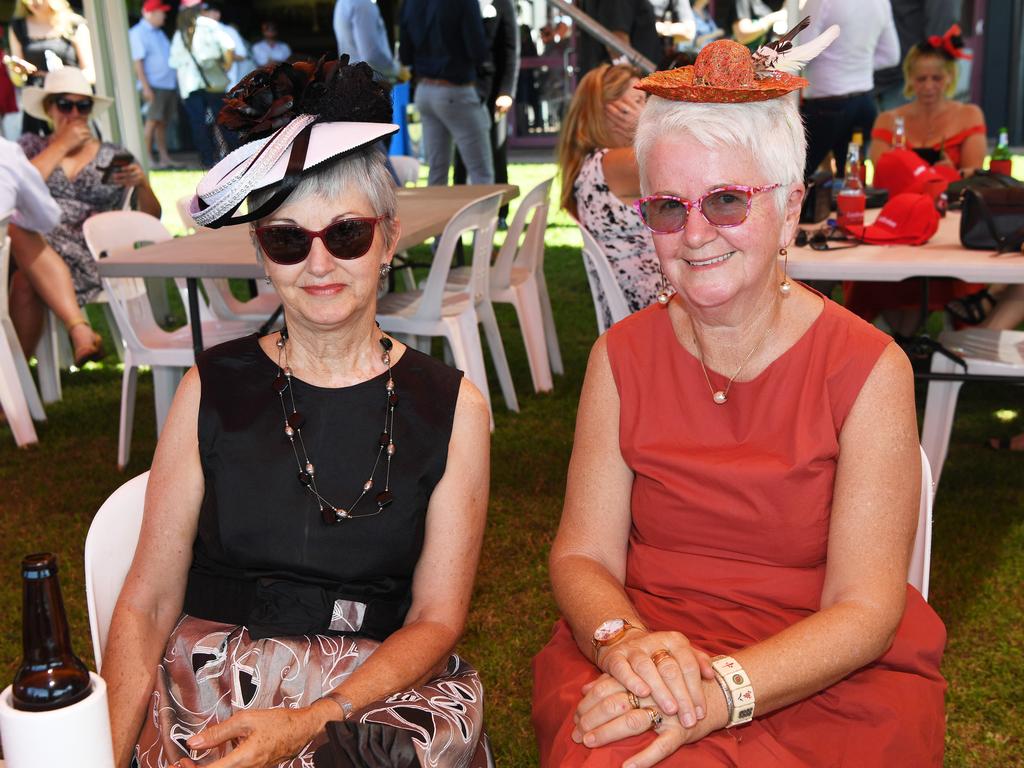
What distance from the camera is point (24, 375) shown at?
551cm

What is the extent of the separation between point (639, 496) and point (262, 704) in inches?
27.3

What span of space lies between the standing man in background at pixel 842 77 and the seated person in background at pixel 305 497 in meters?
5.66

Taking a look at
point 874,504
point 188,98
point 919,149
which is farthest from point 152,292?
point 188,98

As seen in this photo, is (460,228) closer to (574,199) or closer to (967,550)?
(574,199)

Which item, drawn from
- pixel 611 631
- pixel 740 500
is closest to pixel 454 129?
pixel 740 500

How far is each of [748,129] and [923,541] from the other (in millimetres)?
797

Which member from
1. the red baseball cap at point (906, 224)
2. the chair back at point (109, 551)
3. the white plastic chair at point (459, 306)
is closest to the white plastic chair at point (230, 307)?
the white plastic chair at point (459, 306)

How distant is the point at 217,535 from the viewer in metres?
1.88

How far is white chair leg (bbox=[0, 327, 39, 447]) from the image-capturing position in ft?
16.6

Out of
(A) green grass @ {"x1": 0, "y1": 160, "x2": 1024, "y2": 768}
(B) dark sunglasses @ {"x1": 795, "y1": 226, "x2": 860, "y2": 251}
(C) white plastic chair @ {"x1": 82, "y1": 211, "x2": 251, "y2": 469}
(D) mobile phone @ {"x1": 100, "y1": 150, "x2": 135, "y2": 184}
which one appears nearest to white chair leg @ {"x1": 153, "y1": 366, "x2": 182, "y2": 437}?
(C) white plastic chair @ {"x1": 82, "y1": 211, "x2": 251, "y2": 469}

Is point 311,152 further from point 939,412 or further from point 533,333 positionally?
point 533,333

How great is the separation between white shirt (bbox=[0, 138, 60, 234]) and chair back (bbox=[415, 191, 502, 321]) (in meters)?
1.86

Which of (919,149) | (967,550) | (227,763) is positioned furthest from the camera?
(919,149)

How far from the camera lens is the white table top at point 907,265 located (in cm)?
346
